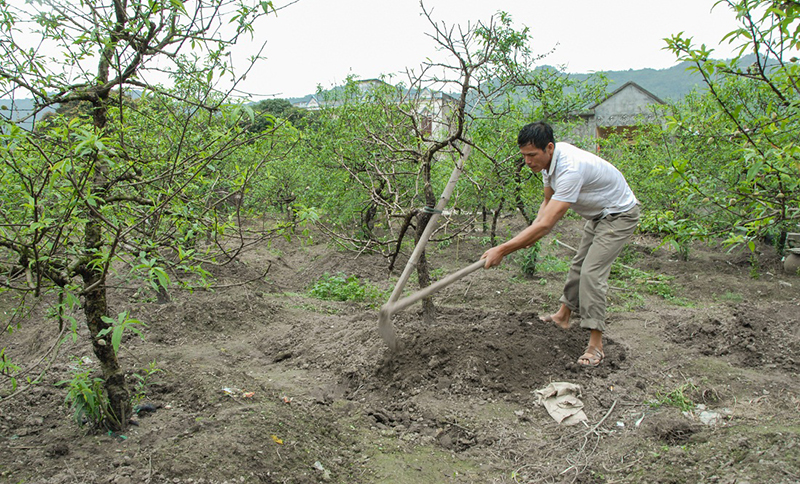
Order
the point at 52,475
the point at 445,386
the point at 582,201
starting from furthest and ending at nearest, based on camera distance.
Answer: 1. the point at 582,201
2. the point at 445,386
3. the point at 52,475

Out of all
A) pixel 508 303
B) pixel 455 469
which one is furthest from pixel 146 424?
pixel 508 303

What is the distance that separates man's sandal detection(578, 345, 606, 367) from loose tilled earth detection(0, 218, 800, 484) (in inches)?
3.0

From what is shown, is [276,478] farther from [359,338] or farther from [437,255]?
[437,255]

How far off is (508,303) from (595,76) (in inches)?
128

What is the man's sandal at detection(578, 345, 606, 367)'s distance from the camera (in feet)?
13.1

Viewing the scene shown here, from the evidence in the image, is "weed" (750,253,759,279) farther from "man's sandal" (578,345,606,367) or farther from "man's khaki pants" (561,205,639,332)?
"man's sandal" (578,345,606,367)

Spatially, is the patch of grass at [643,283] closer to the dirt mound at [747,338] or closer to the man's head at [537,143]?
the dirt mound at [747,338]

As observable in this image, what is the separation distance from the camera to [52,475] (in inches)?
97.8

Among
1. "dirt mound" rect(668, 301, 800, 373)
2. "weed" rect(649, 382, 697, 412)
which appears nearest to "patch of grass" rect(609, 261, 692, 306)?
"dirt mound" rect(668, 301, 800, 373)

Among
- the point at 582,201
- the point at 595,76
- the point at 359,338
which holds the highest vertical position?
the point at 595,76

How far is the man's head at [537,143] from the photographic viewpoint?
148 inches

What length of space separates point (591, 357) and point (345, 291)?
4.04 metres

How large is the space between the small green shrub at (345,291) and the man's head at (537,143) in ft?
12.0

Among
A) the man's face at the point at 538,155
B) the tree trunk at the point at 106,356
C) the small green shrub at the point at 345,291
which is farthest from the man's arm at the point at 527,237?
the small green shrub at the point at 345,291
